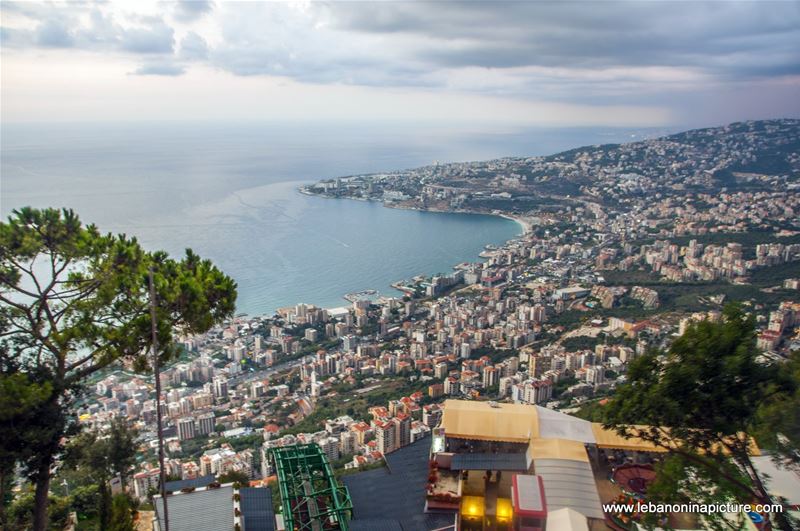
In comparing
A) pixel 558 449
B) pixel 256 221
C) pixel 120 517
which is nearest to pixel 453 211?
pixel 256 221

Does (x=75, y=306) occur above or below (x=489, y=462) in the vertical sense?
above

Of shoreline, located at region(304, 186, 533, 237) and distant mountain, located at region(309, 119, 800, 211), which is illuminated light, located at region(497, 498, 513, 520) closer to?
shoreline, located at region(304, 186, 533, 237)

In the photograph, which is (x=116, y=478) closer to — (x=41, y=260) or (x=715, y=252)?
(x=41, y=260)

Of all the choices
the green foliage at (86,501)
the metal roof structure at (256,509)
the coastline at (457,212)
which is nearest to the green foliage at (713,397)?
the metal roof structure at (256,509)

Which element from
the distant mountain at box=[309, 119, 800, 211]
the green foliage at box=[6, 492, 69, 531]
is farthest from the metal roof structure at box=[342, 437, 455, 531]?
the distant mountain at box=[309, 119, 800, 211]

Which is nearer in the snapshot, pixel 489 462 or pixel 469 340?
pixel 489 462

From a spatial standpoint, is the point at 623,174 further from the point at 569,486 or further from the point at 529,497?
the point at 529,497
